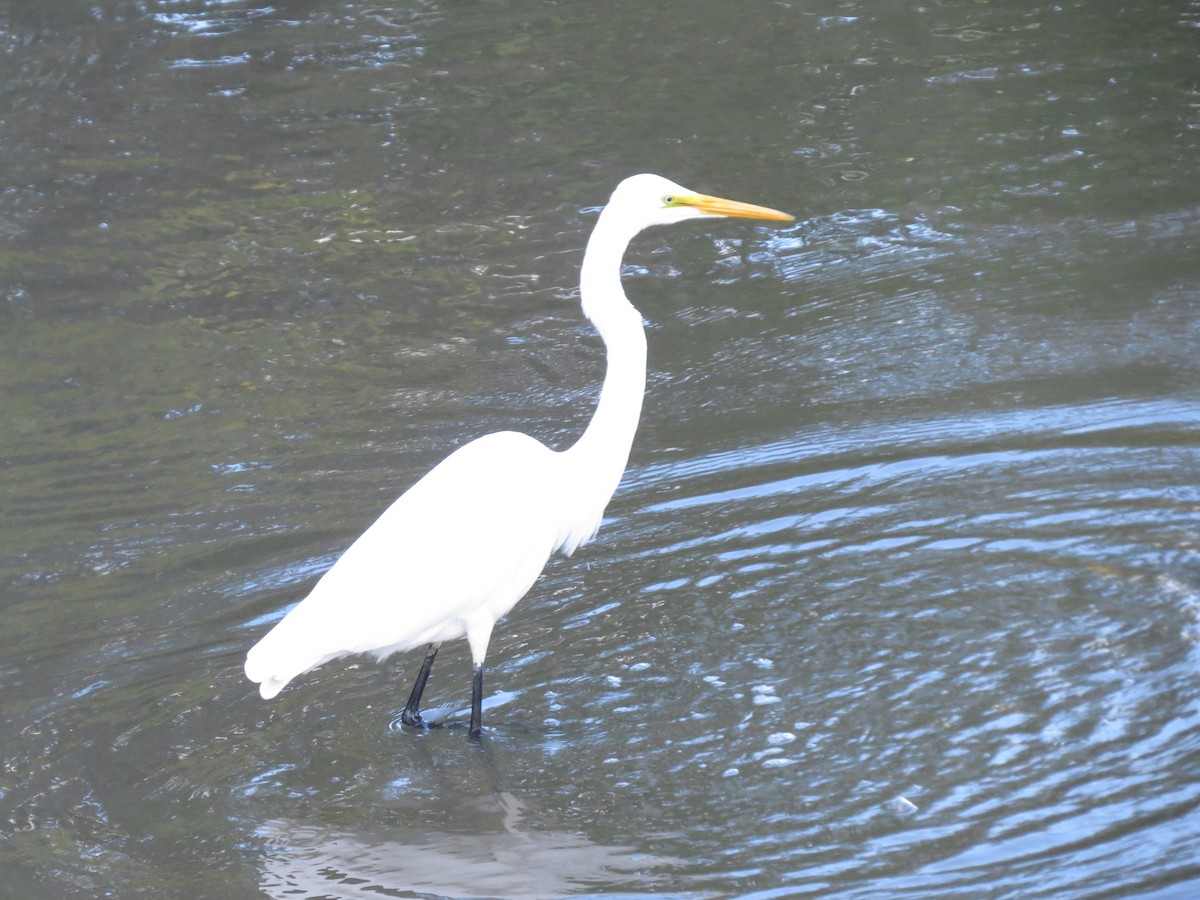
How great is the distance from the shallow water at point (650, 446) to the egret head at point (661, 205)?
3.40 ft

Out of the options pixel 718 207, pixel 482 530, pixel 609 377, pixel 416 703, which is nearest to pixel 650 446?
pixel 609 377

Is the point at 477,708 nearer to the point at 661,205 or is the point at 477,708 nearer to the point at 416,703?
the point at 416,703

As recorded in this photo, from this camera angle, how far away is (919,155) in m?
7.66

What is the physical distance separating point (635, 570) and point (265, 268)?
365 cm

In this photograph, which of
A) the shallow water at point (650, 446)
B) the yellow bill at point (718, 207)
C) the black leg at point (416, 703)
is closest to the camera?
the shallow water at point (650, 446)

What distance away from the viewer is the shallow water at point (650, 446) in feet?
11.6

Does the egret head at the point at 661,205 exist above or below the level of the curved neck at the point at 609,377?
above

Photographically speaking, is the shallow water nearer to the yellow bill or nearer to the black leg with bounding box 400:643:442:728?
the black leg with bounding box 400:643:442:728

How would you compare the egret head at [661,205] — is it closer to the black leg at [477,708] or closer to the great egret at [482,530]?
the great egret at [482,530]

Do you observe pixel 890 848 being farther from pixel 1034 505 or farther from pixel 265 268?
pixel 265 268

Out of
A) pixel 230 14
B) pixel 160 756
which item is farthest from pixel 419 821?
pixel 230 14

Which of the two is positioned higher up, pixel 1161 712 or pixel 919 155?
pixel 919 155

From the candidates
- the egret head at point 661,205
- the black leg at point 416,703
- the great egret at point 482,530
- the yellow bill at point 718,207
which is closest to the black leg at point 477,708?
the great egret at point 482,530

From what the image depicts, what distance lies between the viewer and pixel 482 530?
4195 mm
